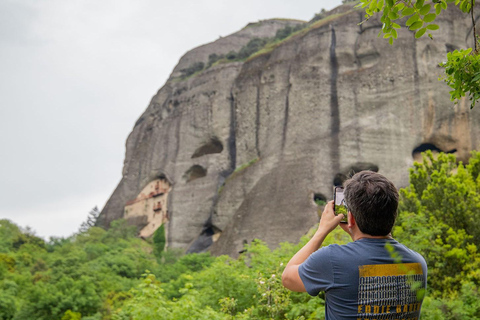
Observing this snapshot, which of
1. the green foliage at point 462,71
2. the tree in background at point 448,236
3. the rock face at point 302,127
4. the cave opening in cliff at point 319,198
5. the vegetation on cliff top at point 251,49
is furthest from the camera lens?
the vegetation on cliff top at point 251,49

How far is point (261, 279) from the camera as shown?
247 inches

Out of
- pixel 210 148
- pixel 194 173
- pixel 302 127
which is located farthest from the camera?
pixel 210 148

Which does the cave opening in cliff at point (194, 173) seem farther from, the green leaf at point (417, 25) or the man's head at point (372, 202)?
the man's head at point (372, 202)

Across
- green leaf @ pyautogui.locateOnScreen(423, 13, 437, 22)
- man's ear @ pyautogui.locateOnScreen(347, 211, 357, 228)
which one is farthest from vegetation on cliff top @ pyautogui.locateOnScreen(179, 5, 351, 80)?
man's ear @ pyautogui.locateOnScreen(347, 211, 357, 228)

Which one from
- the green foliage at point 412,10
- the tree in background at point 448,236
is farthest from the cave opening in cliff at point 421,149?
the green foliage at point 412,10

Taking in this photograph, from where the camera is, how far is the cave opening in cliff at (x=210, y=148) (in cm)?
3447

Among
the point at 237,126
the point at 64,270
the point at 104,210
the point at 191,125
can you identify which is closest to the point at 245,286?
the point at 64,270

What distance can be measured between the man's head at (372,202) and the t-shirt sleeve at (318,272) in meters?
0.19

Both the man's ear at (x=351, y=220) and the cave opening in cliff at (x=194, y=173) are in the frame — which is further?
the cave opening in cliff at (x=194, y=173)

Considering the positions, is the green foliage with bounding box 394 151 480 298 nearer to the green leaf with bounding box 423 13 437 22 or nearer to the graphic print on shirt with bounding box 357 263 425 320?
the green leaf with bounding box 423 13 437 22

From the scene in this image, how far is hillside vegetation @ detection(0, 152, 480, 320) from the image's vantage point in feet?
21.0

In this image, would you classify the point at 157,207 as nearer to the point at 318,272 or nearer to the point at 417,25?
the point at 417,25

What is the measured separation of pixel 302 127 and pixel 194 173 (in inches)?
440

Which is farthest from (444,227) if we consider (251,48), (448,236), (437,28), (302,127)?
(251,48)
